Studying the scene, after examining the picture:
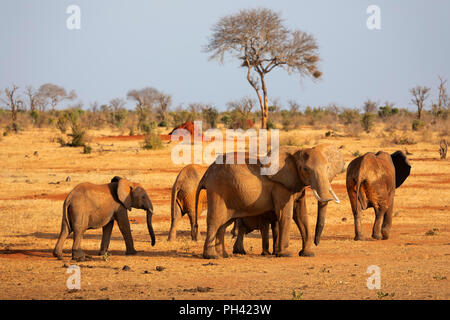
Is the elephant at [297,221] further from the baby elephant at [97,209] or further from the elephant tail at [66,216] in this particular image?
the elephant tail at [66,216]

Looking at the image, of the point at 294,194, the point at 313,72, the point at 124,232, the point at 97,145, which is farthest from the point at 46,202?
the point at 313,72

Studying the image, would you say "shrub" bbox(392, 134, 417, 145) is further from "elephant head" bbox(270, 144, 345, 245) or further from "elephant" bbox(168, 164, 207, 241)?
"elephant head" bbox(270, 144, 345, 245)

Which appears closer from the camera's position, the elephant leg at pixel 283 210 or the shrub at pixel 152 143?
the elephant leg at pixel 283 210

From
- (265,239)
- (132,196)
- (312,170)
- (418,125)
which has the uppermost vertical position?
(418,125)

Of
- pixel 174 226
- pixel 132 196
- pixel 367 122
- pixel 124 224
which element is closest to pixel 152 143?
pixel 367 122

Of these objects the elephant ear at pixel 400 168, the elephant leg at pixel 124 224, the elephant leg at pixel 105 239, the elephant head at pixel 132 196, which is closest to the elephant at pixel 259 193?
the elephant head at pixel 132 196

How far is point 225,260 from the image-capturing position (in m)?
9.84

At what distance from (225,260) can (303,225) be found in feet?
4.49

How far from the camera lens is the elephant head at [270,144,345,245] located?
9438 mm

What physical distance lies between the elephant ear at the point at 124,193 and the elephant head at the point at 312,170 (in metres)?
2.39

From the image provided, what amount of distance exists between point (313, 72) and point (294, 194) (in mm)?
35214

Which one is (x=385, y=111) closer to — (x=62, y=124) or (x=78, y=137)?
(x=62, y=124)

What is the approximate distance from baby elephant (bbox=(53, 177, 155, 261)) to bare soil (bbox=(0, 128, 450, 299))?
33cm

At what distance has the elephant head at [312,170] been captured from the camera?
372 inches
